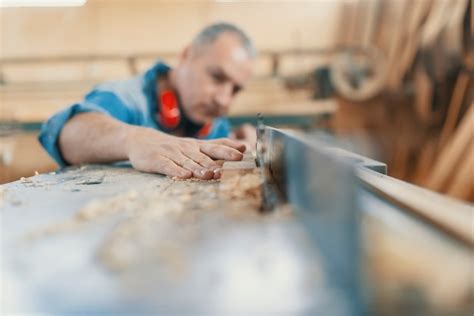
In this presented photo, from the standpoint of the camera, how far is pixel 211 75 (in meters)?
2.15

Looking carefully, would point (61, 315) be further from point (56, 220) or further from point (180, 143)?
point (180, 143)

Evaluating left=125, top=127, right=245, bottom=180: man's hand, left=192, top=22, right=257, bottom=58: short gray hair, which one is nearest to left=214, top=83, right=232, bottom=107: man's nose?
left=192, top=22, right=257, bottom=58: short gray hair

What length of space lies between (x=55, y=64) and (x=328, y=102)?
3.36m

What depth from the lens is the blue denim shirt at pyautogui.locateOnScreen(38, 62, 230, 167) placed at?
1515 mm

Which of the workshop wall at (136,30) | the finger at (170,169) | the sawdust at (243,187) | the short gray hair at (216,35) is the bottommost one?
the finger at (170,169)

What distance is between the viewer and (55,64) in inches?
200

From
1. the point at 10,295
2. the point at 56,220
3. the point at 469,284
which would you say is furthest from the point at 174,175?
the point at 469,284

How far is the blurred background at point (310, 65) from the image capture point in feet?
10.7

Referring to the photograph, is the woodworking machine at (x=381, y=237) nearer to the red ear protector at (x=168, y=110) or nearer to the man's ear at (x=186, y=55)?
the red ear protector at (x=168, y=110)

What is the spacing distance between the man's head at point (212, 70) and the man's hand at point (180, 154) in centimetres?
96

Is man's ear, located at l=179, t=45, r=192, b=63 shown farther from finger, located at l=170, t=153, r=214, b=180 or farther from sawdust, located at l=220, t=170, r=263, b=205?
sawdust, located at l=220, t=170, r=263, b=205

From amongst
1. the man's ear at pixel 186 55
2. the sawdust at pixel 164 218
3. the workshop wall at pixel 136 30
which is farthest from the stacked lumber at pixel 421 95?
the sawdust at pixel 164 218

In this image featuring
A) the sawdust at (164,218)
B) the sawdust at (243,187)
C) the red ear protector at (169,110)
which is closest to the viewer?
the sawdust at (164,218)

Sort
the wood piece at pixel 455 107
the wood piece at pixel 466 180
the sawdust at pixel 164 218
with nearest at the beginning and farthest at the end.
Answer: the sawdust at pixel 164 218
the wood piece at pixel 466 180
the wood piece at pixel 455 107
